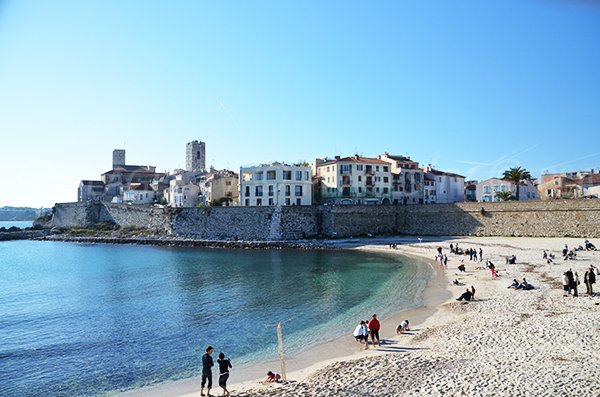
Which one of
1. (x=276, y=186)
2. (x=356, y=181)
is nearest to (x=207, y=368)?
(x=276, y=186)

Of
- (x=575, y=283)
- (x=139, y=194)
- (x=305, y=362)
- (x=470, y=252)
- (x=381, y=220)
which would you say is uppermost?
(x=139, y=194)

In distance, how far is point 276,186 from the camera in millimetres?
65688

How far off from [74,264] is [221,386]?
147 feet

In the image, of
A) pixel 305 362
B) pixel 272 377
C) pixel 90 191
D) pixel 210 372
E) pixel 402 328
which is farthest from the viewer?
pixel 90 191

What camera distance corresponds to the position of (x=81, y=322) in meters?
23.9

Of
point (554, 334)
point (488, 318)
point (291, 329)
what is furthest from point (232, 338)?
point (554, 334)

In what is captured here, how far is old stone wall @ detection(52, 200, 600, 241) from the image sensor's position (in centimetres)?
4928

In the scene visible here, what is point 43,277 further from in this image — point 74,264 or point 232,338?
point 232,338

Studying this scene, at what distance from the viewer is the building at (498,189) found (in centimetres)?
7225

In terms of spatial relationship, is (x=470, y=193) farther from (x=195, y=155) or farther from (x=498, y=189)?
(x=195, y=155)

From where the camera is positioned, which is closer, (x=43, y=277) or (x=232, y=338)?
(x=232, y=338)

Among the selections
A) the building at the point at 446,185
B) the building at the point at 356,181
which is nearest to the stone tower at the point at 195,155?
the building at the point at 356,181

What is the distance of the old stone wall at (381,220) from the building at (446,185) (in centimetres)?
1853

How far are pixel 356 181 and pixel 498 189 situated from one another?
24.8 metres
